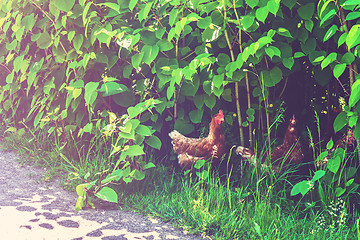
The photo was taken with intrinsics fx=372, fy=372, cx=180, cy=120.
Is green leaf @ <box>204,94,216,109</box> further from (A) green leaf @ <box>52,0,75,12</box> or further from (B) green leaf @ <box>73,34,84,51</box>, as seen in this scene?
(A) green leaf @ <box>52,0,75,12</box>

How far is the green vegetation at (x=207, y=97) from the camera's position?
8.00ft

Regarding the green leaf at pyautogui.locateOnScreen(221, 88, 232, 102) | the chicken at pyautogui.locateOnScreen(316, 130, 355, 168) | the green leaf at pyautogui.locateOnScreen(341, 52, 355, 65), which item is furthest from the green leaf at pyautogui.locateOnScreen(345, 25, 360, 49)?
the green leaf at pyautogui.locateOnScreen(221, 88, 232, 102)

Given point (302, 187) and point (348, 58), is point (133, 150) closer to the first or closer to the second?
point (302, 187)

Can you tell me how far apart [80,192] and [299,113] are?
6.24 feet

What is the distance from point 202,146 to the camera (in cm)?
303

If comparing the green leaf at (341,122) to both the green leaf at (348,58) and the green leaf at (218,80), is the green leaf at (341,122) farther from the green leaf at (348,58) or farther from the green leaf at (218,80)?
the green leaf at (218,80)

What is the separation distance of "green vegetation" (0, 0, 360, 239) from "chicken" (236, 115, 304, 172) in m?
0.09

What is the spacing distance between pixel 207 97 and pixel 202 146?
1.34 ft

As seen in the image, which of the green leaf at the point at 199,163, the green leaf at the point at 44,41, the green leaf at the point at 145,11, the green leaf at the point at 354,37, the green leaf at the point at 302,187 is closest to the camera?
the green leaf at the point at 354,37

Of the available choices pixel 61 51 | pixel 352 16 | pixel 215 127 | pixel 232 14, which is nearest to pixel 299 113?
pixel 215 127

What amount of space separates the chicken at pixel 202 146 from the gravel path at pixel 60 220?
626mm

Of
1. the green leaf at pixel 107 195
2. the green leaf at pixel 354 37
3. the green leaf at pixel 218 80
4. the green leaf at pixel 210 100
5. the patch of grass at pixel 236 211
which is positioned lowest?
the patch of grass at pixel 236 211

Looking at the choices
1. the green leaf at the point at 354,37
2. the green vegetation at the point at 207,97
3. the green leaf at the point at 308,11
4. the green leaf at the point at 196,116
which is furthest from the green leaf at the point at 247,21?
the green leaf at the point at 196,116

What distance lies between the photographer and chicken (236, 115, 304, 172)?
2.83m
